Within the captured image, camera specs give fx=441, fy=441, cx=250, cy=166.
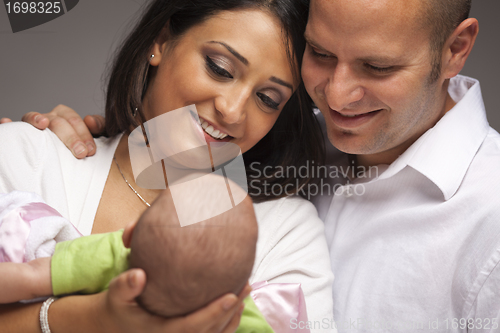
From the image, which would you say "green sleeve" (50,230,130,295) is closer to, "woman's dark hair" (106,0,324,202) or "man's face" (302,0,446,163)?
"woman's dark hair" (106,0,324,202)

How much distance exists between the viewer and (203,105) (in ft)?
5.78

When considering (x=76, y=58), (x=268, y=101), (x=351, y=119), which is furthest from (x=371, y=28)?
(x=76, y=58)

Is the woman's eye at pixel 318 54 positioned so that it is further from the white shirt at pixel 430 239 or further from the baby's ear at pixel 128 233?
the baby's ear at pixel 128 233

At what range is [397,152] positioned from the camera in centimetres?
199

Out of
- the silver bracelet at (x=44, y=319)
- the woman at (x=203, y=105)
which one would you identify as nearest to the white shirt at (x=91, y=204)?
the woman at (x=203, y=105)

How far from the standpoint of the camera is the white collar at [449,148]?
5.67 feet

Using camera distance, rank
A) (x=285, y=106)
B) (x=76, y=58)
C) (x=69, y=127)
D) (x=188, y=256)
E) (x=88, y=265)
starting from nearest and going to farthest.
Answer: (x=188, y=256)
(x=88, y=265)
(x=69, y=127)
(x=285, y=106)
(x=76, y=58)

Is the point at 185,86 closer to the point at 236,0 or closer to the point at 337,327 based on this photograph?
the point at 236,0

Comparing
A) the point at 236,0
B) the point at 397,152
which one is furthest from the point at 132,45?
the point at 397,152

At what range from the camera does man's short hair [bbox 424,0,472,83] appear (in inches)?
61.9

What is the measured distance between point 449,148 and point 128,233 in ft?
4.38

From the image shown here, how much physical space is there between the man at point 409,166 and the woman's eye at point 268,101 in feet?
0.54

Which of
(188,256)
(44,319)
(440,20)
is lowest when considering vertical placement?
(44,319)

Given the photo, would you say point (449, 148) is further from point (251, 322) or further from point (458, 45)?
point (251, 322)
